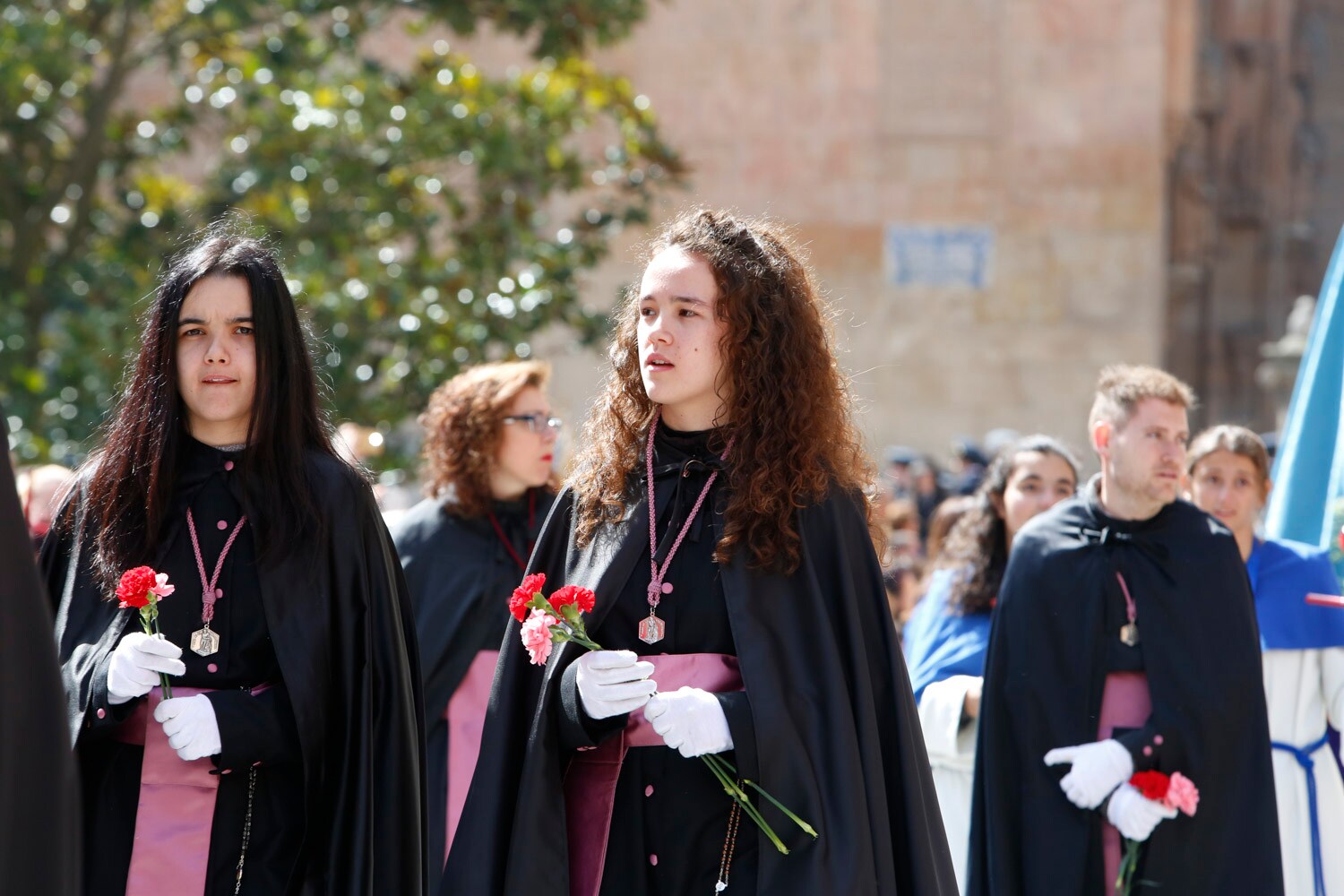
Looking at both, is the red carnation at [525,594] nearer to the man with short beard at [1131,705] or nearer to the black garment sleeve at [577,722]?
the black garment sleeve at [577,722]

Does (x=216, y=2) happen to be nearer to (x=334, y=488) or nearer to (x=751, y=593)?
(x=334, y=488)

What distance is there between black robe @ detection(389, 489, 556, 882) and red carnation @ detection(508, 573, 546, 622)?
2.65 metres

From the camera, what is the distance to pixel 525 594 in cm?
346

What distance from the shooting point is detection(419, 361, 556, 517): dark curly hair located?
627 cm

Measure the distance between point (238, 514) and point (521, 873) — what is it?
104 cm

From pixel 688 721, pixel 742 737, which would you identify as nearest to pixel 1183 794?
pixel 742 737

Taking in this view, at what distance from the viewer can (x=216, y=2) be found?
9500 millimetres

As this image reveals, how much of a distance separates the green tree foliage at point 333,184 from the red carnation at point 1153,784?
574cm

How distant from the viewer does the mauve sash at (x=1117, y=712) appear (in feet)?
17.2

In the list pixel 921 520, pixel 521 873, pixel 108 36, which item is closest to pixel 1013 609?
pixel 521 873

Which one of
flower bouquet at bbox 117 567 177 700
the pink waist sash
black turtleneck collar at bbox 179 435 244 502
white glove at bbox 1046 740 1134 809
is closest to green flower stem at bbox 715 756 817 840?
the pink waist sash

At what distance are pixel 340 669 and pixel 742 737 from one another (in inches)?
37.8

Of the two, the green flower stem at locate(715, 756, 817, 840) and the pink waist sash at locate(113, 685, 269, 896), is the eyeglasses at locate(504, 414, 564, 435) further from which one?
the green flower stem at locate(715, 756, 817, 840)

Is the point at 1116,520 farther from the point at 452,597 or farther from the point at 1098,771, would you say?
the point at 452,597
